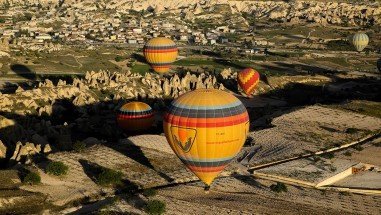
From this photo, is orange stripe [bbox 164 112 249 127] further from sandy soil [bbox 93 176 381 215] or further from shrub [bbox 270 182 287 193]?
shrub [bbox 270 182 287 193]

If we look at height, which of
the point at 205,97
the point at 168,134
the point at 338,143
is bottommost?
the point at 338,143

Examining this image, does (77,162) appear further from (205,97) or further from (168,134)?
(205,97)

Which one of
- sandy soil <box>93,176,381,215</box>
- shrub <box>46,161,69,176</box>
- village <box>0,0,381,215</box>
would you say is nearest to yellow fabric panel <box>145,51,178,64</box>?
village <box>0,0,381,215</box>

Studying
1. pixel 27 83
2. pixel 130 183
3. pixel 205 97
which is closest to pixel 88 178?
pixel 130 183

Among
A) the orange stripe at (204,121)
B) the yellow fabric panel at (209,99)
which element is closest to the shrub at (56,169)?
the orange stripe at (204,121)

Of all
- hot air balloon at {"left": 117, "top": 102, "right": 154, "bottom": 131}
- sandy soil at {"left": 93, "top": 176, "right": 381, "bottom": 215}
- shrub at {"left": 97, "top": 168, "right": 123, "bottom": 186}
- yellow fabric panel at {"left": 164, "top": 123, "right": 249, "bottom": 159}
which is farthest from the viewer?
hot air balloon at {"left": 117, "top": 102, "right": 154, "bottom": 131}

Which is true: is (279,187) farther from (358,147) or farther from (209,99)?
(358,147)
